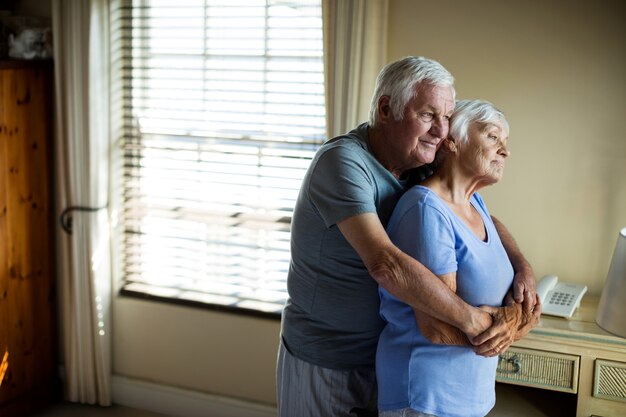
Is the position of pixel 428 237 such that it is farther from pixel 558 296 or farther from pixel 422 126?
pixel 558 296

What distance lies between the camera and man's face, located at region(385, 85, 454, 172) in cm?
213

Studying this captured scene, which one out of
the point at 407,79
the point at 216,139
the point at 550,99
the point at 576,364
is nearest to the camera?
the point at 407,79

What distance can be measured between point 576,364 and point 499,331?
2.56ft

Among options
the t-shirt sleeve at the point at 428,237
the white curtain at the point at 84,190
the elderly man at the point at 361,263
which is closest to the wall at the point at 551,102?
the elderly man at the point at 361,263

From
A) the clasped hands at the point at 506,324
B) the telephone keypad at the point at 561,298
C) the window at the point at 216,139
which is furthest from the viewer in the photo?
the window at the point at 216,139

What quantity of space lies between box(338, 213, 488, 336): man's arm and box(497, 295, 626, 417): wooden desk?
82 cm

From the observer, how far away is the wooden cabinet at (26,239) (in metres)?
3.66

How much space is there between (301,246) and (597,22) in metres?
1.55

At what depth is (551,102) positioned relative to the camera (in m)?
3.06

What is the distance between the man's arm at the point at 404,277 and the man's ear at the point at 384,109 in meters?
0.33

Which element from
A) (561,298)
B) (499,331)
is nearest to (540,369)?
(561,298)

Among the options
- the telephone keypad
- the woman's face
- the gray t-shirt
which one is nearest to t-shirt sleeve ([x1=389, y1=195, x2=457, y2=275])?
the gray t-shirt

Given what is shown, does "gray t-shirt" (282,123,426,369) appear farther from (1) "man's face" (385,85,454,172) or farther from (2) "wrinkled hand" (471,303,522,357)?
(2) "wrinkled hand" (471,303,522,357)

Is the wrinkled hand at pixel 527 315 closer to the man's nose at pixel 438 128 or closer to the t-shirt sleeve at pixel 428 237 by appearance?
the t-shirt sleeve at pixel 428 237
